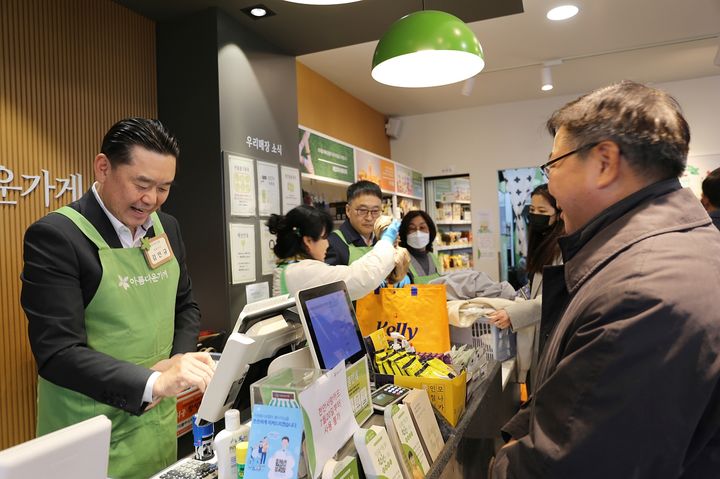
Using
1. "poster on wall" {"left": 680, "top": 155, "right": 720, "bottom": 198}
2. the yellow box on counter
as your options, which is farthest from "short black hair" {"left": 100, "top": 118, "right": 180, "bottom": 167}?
"poster on wall" {"left": 680, "top": 155, "right": 720, "bottom": 198}

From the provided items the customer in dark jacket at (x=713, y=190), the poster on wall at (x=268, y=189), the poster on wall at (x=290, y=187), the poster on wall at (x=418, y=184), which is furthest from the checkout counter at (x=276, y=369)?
the poster on wall at (x=418, y=184)

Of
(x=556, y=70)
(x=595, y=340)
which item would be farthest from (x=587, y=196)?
(x=556, y=70)

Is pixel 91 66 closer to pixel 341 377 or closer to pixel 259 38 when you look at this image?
pixel 259 38

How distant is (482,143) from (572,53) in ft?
7.36

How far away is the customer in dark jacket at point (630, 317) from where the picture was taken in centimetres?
95

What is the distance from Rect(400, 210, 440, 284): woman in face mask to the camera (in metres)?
3.92

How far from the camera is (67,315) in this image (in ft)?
4.95

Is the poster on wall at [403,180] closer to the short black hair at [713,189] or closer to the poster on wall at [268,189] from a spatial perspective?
the poster on wall at [268,189]

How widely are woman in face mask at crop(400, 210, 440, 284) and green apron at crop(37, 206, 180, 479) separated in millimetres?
2308

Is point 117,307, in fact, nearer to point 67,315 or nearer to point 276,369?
point 67,315

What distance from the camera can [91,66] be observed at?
3.04m

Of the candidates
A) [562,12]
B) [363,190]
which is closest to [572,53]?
[562,12]

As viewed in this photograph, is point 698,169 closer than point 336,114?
No

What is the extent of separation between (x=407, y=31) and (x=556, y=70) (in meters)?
4.53
